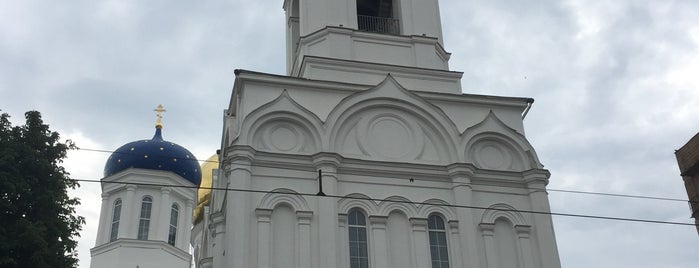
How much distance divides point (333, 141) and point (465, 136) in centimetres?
351

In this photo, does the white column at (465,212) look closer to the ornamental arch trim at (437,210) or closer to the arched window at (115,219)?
the ornamental arch trim at (437,210)

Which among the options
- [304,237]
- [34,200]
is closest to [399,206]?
[304,237]

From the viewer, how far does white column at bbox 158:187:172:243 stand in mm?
29594

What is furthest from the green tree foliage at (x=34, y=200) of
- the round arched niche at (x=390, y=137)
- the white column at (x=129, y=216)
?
the white column at (x=129, y=216)

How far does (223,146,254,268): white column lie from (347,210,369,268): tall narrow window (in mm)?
2413

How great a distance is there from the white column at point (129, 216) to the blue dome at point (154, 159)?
1.19 metres

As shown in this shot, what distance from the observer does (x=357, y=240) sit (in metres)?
18.0

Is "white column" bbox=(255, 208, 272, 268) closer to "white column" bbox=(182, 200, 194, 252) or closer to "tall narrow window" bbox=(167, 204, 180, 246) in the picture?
"tall narrow window" bbox=(167, 204, 180, 246)

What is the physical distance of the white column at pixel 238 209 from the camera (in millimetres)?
16609

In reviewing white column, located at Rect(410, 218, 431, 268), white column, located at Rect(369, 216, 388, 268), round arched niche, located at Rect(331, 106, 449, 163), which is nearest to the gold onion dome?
round arched niche, located at Rect(331, 106, 449, 163)

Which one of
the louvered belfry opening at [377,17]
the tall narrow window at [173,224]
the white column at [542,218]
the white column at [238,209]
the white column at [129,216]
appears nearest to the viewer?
the white column at [238,209]

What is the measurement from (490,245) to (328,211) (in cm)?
403

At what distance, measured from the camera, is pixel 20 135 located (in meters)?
16.6

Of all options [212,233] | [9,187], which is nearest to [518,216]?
[212,233]
